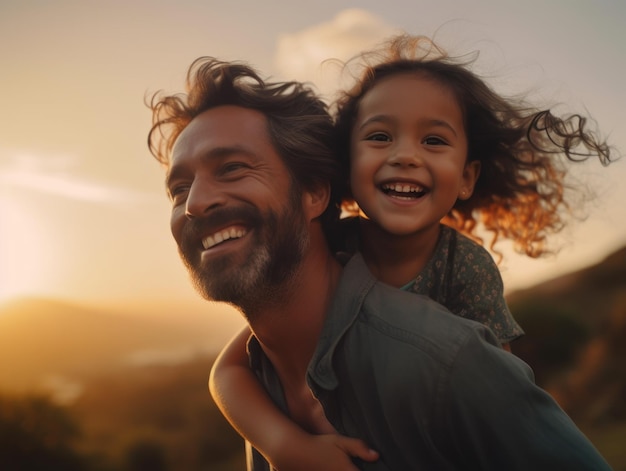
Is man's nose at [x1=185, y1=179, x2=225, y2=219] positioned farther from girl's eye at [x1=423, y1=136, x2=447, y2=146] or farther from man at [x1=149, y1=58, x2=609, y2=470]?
girl's eye at [x1=423, y1=136, x2=447, y2=146]

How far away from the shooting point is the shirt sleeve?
2.20m

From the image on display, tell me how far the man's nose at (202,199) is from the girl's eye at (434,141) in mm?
921

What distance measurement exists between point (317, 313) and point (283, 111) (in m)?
0.98

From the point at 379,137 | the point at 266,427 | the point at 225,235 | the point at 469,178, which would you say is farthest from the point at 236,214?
the point at 469,178

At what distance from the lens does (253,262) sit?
2842mm

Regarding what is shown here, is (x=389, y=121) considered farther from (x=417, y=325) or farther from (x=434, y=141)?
(x=417, y=325)

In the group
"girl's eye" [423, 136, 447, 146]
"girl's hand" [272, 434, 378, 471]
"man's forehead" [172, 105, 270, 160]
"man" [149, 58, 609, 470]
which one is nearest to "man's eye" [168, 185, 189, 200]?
"man" [149, 58, 609, 470]

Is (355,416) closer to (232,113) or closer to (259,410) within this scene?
(259,410)

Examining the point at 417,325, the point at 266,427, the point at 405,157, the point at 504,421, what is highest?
the point at 405,157

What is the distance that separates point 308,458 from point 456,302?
1023mm

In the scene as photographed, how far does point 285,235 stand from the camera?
2906 millimetres

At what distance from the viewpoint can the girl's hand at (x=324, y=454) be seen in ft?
8.08

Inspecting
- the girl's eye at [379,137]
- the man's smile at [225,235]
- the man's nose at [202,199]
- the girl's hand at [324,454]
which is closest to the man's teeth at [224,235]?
the man's smile at [225,235]

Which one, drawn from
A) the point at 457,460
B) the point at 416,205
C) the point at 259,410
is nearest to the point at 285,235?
the point at 416,205
